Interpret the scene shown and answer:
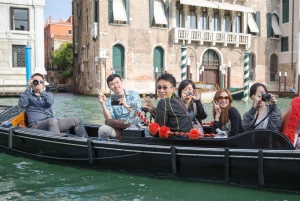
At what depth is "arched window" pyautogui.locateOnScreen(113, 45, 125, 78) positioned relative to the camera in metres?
15.8

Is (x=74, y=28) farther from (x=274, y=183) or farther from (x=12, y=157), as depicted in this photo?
(x=274, y=183)

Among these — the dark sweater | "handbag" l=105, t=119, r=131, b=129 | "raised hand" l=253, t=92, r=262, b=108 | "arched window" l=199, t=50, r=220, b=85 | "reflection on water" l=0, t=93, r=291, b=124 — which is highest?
Result: "arched window" l=199, t=50, r=220, b=85

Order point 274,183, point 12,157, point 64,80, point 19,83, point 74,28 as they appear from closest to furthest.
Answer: point 274,183
point 12,157
point 19,83
point 74,28
point 64,80

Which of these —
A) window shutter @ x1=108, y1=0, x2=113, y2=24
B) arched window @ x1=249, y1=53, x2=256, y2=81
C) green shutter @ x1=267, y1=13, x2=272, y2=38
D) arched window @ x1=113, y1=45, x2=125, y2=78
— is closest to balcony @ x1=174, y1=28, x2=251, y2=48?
arched window @ x1=249, y1=53, x2=256, y2=81

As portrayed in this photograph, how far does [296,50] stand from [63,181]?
55.0 ft

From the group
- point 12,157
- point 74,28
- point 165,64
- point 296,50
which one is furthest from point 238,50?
point 12,157

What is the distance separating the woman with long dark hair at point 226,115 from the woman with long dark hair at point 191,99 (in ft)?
0.83

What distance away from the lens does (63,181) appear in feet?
11.0

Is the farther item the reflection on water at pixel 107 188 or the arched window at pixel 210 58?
the arched window at pixel 210 58

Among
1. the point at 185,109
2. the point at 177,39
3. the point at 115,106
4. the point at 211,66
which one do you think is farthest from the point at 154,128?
the point at 211,66

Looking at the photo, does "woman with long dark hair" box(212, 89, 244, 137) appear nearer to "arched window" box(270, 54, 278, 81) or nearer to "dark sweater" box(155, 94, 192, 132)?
"dark sweater" box(155, 94, 192, 132)

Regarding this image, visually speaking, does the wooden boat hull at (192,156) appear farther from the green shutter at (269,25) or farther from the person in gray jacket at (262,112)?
the green shutter at (269,25)

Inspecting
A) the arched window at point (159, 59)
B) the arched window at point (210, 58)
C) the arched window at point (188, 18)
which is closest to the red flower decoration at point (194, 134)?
the arched window at point (159, 59)

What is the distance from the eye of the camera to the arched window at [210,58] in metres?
17.4
